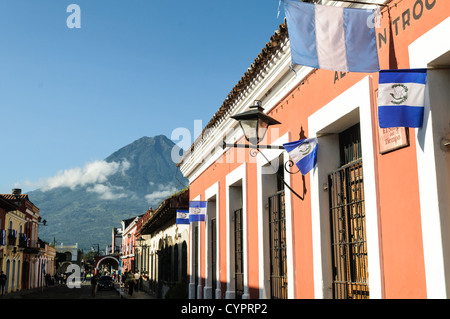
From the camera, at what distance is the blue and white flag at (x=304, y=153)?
21.7ft

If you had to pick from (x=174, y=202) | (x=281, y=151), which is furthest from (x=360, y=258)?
(x=174, y=202)

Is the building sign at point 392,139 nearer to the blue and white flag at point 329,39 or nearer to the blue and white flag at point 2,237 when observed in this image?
the blue and white flag at point 329,39

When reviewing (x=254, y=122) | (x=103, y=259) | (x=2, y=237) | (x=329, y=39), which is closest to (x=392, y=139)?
(x=329, y=39)

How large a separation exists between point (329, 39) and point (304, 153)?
2104 millimetres

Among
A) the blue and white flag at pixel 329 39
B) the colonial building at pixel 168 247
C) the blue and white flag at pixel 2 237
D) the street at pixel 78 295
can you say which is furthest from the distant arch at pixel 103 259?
the blue and white flag at pixel 329 39

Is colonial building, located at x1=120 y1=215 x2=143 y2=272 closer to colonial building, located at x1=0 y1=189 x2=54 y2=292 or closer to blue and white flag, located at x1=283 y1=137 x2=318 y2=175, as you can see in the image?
colonial building, located at x1=0 y1=189 x2=54 y2=292

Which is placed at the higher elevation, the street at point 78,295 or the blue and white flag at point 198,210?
the blue and white flag at point 198,210

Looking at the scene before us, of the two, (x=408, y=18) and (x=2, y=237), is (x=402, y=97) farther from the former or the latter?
(x=2, y=237)

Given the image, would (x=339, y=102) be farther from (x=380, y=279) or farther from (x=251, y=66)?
(x=251, y=66)

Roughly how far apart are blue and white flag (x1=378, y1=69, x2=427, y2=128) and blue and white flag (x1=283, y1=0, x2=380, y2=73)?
0.55m

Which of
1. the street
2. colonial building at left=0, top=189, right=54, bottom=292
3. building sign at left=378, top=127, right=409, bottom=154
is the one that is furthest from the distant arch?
building sign at left=378, top=127, right=409, bottom=154

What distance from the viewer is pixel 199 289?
1347 centimetres

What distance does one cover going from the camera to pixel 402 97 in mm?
4414

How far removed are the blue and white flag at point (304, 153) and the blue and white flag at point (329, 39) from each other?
1833 millimetres
